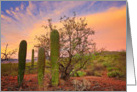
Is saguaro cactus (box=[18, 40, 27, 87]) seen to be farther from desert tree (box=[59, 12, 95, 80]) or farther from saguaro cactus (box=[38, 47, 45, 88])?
desert tree (box=[59, 12, 95, 80])

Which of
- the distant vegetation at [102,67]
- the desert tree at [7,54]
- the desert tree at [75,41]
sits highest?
Answer: the desert tree at [75,41]

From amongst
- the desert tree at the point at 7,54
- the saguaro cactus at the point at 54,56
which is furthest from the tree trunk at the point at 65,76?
the desert tree at the point at 7,54

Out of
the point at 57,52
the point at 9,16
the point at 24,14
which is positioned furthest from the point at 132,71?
the point at 9,16

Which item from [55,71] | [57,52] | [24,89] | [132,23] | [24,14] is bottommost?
[24,89]

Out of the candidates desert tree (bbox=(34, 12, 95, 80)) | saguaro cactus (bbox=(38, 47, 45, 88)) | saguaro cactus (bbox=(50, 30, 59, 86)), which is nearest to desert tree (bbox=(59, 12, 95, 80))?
desert tree (bbox=(34, 12, 95, 80))

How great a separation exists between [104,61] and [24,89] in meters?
4.25

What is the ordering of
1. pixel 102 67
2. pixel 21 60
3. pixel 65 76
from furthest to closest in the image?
1. pixel 102 67
2. pixel 65 76
3. pixel 21 60

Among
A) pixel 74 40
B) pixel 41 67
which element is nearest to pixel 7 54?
pixel 41 67

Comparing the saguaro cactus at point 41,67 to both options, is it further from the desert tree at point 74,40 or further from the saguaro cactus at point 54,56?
the desert tree at point 74,40

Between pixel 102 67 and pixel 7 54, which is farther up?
pixel 7 54

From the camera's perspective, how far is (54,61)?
664cm

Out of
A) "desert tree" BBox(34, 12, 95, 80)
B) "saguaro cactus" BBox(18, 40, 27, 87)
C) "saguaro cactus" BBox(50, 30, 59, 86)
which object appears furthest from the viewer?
"desert tree" BBox(34, 12, 95, 80)

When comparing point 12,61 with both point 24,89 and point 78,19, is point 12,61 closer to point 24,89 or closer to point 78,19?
point 24,89

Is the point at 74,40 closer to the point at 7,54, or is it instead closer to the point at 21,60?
the point at 21,60
